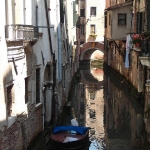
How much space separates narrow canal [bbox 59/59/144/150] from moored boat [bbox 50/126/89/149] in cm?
91

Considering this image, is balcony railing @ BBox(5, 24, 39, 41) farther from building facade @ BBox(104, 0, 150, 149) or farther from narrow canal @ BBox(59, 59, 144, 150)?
building facade @ BBox(104, 0, 150, 149)

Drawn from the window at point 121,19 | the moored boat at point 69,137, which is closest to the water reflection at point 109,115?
the moored boat at point 69,137

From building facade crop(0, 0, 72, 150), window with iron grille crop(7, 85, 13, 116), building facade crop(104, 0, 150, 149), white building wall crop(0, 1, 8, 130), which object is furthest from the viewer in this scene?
building facade crop(104, 0, 150, 149)

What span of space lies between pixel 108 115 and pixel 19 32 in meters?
12.5

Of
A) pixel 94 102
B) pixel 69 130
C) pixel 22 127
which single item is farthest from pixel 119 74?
pixel 22 127

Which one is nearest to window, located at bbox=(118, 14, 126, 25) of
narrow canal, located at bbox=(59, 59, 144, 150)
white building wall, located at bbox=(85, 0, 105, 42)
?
narrow canal, located at bbox=(59, 59, 144, 150)

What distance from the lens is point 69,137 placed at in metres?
14.3

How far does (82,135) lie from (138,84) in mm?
9808

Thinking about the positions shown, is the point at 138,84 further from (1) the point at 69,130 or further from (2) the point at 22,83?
(2) the point at 22,83

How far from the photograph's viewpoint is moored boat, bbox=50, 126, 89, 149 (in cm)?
1372

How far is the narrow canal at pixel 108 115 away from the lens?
1645 centimetres

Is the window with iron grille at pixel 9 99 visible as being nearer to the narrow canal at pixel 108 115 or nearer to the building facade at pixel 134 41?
the narrow canal at pixel 108 115

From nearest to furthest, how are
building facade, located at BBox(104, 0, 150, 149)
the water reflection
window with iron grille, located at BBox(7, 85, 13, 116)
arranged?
window with iron grille, located at BBox(7, 85, 13, 116) → the water reflection → building facade, located at BBox(104, 0, 150, 149)

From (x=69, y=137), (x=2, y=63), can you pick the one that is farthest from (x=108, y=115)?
(x=2, y=63)
